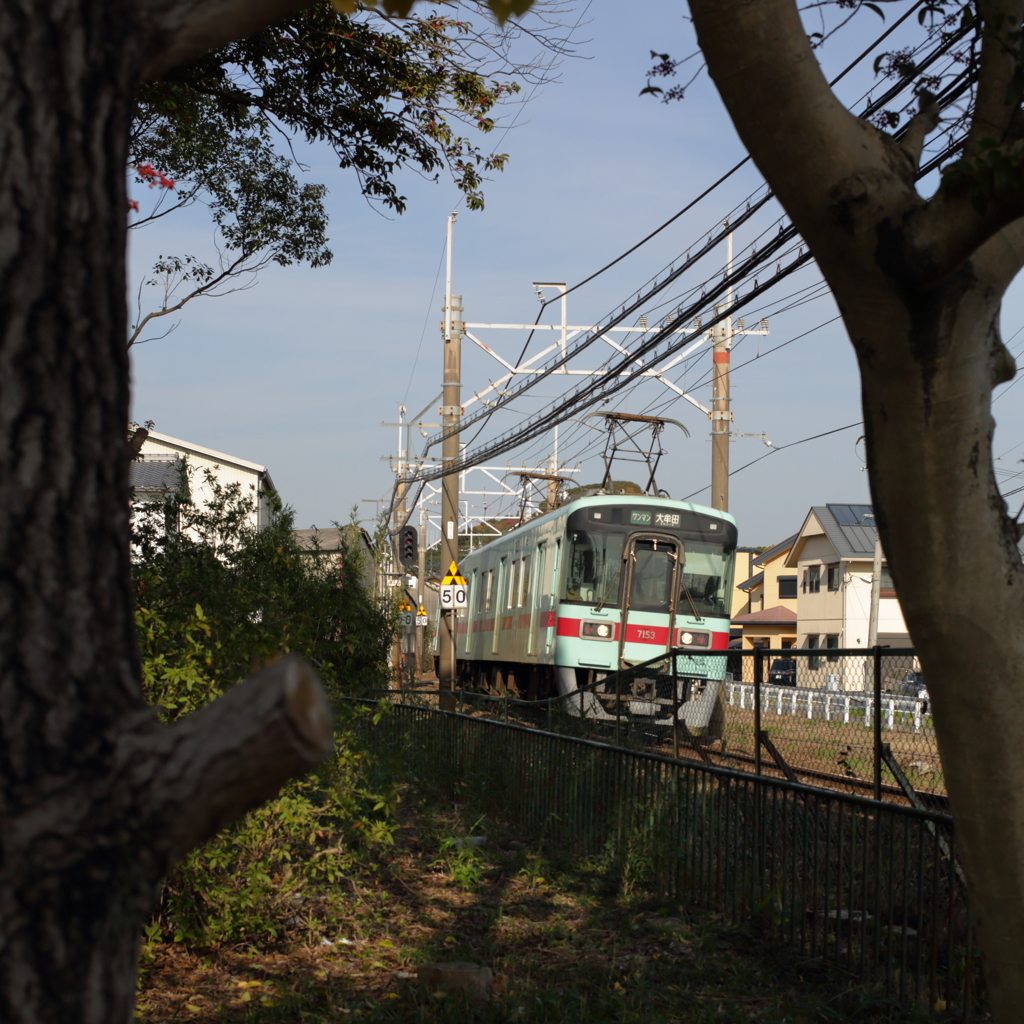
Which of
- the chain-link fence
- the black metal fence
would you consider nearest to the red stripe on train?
the black metal fence

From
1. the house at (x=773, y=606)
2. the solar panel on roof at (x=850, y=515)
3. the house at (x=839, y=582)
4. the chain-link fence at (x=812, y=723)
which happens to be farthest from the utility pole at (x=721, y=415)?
the house at (x=773, y=606)

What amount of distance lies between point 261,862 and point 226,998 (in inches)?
32.4

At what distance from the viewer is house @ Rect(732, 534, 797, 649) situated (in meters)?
58.9

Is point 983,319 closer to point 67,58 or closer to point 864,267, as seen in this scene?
point 864,267

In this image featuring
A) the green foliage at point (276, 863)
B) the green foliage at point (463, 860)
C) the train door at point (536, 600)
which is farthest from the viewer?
the train door at point (536, 600)

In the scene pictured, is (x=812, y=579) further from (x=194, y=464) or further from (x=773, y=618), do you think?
(x=194, y=464)

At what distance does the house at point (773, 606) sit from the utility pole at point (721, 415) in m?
37.9

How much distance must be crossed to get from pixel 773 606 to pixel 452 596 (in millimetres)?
42686

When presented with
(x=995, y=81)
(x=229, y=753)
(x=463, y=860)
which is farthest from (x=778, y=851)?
(x=229, y=753)

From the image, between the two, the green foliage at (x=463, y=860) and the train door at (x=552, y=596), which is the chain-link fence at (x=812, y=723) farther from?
the train door at (x=552, y=596)

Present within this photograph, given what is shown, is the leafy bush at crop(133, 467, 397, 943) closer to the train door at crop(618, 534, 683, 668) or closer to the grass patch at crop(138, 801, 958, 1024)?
the grass patch at crop(138, 801, 958, 1024)

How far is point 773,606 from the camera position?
201ft

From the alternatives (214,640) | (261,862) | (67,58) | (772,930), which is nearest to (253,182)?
(214,640)

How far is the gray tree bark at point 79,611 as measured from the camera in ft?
5.25
